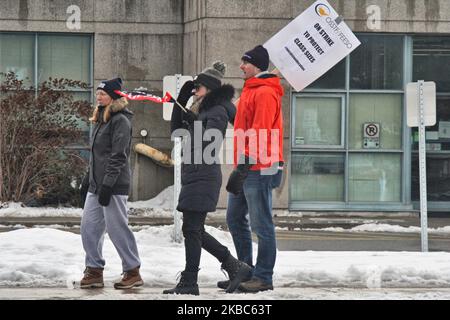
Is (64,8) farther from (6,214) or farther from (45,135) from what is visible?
(6,214)

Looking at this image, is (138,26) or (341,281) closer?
(341,281)

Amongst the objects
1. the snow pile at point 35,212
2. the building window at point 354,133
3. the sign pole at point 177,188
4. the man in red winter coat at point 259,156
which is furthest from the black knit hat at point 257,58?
the building window at point 354,133

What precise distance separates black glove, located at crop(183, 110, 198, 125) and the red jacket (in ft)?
1.32

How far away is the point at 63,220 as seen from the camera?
60.3ft

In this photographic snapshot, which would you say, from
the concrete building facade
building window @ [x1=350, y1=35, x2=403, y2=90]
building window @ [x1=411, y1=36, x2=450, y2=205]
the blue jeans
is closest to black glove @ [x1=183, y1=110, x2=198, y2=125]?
the blue jeans

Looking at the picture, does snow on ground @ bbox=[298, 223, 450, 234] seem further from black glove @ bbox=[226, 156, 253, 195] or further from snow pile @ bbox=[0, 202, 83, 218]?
black glove @ bbox=[226, 156, 253, 195]

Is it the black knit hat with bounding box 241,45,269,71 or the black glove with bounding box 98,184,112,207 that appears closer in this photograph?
the black glove with bounding box 98,184,112,207

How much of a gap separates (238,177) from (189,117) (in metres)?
0.68

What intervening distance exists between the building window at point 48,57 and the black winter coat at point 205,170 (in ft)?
39.8

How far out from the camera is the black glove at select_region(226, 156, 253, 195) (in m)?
9.56

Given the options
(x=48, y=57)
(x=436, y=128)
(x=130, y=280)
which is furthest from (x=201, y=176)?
(x=48, y=57)

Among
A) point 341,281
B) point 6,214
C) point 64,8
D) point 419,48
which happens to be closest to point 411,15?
point 419,48

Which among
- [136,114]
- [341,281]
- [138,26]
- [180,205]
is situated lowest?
[341,281]

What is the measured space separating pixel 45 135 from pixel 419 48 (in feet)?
23.6
